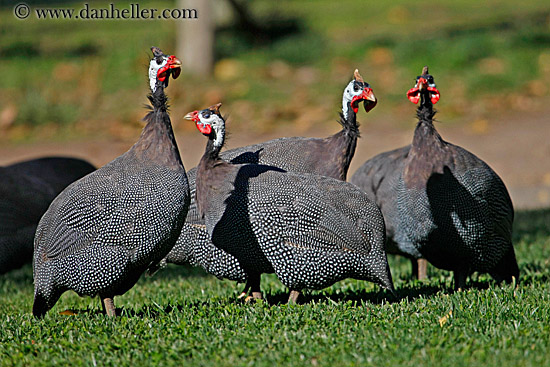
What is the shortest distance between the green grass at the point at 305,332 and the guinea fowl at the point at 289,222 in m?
0.20

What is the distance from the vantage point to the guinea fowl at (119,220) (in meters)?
4.04

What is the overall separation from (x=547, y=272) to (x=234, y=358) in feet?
8.95

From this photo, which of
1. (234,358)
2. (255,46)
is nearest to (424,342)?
(234,358)

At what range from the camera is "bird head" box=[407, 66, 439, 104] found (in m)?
4.70

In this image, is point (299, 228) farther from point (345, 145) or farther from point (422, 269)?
point (422, 269)

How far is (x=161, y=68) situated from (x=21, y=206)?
8.47ft

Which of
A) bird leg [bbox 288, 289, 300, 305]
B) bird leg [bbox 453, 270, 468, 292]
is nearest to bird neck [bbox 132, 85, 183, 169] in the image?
bird leg [bbox 288, 289, 300, 305]

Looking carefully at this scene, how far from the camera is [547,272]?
520 centimetres

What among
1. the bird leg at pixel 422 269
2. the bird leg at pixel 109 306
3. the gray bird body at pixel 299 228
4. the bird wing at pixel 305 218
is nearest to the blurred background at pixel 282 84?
the bird leg at pixel 422 269

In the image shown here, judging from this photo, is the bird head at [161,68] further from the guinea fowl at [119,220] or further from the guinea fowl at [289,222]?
the guinea fowl at [289,222]

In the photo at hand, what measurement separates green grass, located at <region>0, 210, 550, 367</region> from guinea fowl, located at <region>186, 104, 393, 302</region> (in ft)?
0.67

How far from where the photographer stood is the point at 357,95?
4.86 meters

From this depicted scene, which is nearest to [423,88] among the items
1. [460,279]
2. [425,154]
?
[425,154]

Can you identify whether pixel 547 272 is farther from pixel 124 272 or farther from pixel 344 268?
pixel 124 272
